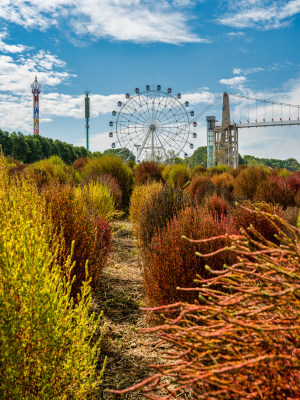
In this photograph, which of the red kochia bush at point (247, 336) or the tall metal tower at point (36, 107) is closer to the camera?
the red kochia bush at point (247, 336)

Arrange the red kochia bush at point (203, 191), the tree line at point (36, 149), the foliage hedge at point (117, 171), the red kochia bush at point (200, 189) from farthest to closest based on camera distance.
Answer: the tree line at point (36, 149) → the foliage hedge at point (117, 171) → the red kochia bush at point (200, 189) → the red kochia bush at point (203, 191)

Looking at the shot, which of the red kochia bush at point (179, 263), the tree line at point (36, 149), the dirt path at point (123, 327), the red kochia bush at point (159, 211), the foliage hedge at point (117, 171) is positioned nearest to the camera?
the dirt path at point (123, 327)

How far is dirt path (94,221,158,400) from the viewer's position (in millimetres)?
3124

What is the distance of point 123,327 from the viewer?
13.3 ft

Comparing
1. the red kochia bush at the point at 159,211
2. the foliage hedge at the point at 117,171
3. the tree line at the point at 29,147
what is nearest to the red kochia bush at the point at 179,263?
the red kochia bush at the point at 159,211

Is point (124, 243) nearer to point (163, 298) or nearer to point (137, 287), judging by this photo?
point (137, 287)

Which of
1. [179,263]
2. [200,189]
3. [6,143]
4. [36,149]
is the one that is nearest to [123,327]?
[179,263]

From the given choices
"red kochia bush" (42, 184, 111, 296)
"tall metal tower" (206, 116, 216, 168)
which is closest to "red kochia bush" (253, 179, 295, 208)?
"red kochia bush" (42, 184, 111, 296)

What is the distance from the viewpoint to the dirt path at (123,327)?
3.12 meters

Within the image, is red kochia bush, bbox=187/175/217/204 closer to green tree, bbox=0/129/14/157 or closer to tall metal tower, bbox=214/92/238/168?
green tree, bbox=0/129/14/157

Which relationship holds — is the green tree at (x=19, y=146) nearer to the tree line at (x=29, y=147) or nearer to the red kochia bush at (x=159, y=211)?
the tree line at (x=29, y=147)

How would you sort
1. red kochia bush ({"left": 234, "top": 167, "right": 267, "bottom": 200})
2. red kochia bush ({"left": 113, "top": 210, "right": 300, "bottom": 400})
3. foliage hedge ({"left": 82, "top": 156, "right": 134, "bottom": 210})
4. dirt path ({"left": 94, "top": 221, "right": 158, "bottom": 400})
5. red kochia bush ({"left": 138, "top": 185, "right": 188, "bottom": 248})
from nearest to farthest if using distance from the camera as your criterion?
1. red kochia bush ({"left": 113, "top": 210, "right": 300, "bottom": 400})
2. dirt path ({"left": 94, "top": 221, "right": 158, "bottom": 400})
3. red kochia bush ({"left": 138, "top": 185, "right": 188, "bottom": 248})
4. red kochia bush ({"left": 234, "top": 167, "right": 267, "bottom": 200})
5. foliage hedge ({"left": 82, "top": 156, "right": 134, "bottom": 210})

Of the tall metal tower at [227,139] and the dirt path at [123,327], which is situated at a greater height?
the tall metal tower at [227,139]

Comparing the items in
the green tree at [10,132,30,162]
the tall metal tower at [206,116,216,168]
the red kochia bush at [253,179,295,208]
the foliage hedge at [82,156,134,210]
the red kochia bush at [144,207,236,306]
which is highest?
the tall metal tower at [206,116,216,168]
